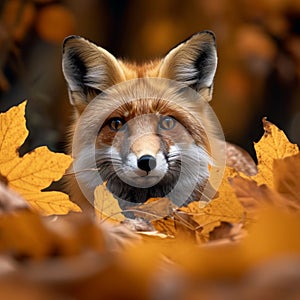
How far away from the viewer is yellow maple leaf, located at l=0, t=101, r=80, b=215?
78.4 inches

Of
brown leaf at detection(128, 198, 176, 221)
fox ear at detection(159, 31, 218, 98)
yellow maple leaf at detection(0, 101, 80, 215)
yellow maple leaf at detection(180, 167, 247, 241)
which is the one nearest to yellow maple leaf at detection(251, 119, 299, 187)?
yellow maple leaf at detection(180, 167, 247, 241)

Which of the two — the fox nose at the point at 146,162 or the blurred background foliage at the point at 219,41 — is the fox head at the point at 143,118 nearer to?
the fox nose at the point at 146,162

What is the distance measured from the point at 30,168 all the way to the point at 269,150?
2.20ft

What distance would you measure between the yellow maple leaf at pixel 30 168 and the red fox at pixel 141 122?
835 millimetres

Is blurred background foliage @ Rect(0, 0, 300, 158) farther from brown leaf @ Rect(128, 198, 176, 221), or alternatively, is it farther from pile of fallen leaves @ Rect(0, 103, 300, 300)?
pile of fallen leaves @ Rect(0, 103, 300, 300)

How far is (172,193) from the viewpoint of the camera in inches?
119

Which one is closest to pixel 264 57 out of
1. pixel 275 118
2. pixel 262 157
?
pixel 275 118

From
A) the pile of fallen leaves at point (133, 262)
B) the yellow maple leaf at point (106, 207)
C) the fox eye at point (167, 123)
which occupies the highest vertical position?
the pile of fallen leaves at point (133, 262)

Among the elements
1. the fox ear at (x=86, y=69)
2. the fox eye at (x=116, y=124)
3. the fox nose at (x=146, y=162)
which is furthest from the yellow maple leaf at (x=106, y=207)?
the fox ear at (x=86, y=69)

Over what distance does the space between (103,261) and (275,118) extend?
7.16 meters

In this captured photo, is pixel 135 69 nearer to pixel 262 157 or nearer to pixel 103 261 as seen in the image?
pixel 262 157

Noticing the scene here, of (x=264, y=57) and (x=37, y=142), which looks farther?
(x=264, y=57)

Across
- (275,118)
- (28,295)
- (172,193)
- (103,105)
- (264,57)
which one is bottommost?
(275,118)

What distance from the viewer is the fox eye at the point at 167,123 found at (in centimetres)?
308
